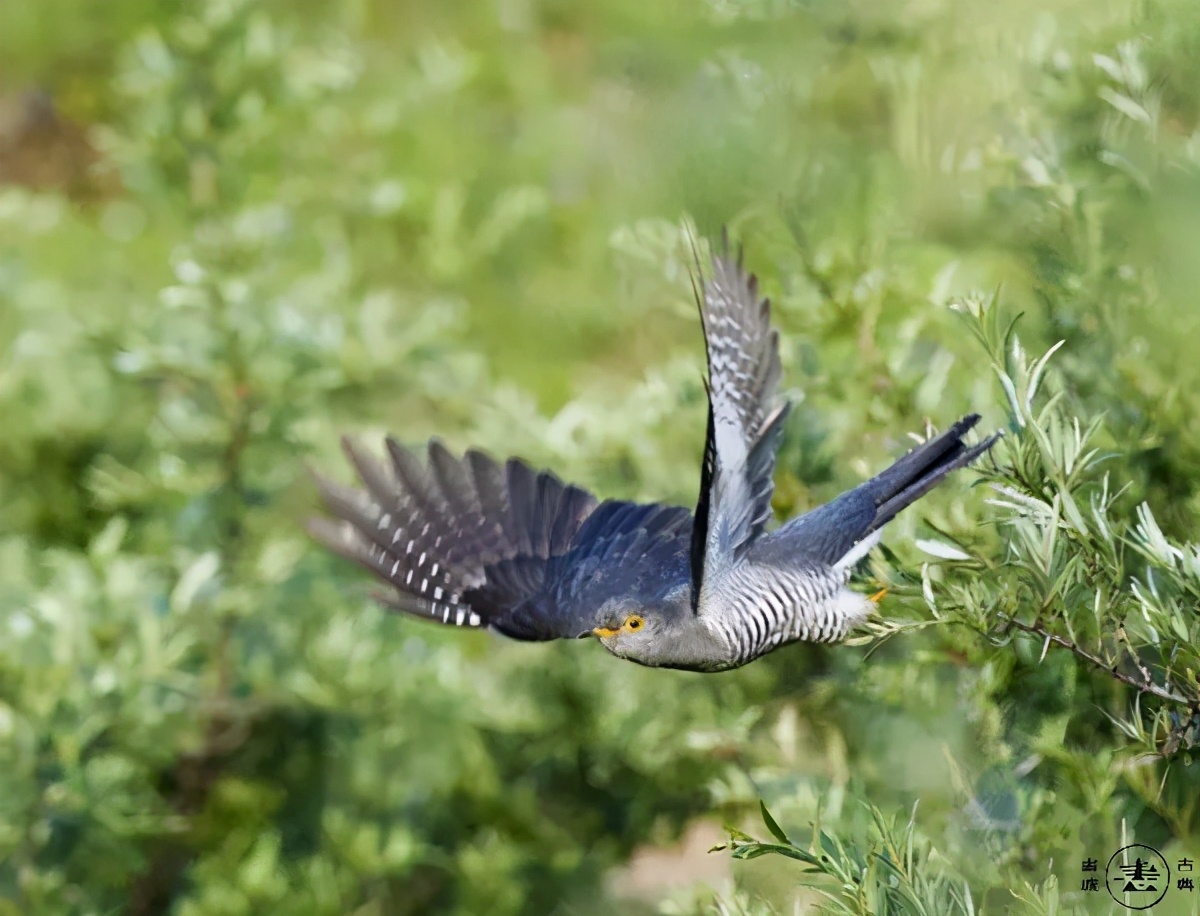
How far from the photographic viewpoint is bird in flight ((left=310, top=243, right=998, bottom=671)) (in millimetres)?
872

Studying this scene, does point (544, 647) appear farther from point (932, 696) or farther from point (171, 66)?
point (171, 66)

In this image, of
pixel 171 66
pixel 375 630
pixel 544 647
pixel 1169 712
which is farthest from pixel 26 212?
pixel 1169 712

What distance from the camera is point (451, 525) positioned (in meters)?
1.04

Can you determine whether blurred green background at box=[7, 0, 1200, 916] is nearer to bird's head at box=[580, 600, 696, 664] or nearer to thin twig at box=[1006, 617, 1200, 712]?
thin twig at box=[1006, 617, 1200, 712]

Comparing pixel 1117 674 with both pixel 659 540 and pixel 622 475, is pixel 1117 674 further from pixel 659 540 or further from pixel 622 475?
pixel 622 475

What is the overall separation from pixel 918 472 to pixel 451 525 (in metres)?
0.37

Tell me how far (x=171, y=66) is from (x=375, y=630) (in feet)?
2.04

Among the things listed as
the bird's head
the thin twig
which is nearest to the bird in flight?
the bird's head

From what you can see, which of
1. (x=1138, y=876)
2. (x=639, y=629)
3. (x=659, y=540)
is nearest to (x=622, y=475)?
(x=659, y=540)

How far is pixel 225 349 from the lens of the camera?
1.32 metres

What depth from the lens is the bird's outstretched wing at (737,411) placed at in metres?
0.82

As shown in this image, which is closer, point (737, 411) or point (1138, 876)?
point (1138, 876)

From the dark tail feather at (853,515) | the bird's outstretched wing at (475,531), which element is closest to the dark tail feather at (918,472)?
the dark tail feather at (853,515)

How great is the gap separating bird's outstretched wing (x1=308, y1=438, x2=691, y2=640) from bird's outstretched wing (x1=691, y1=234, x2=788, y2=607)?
122mm
